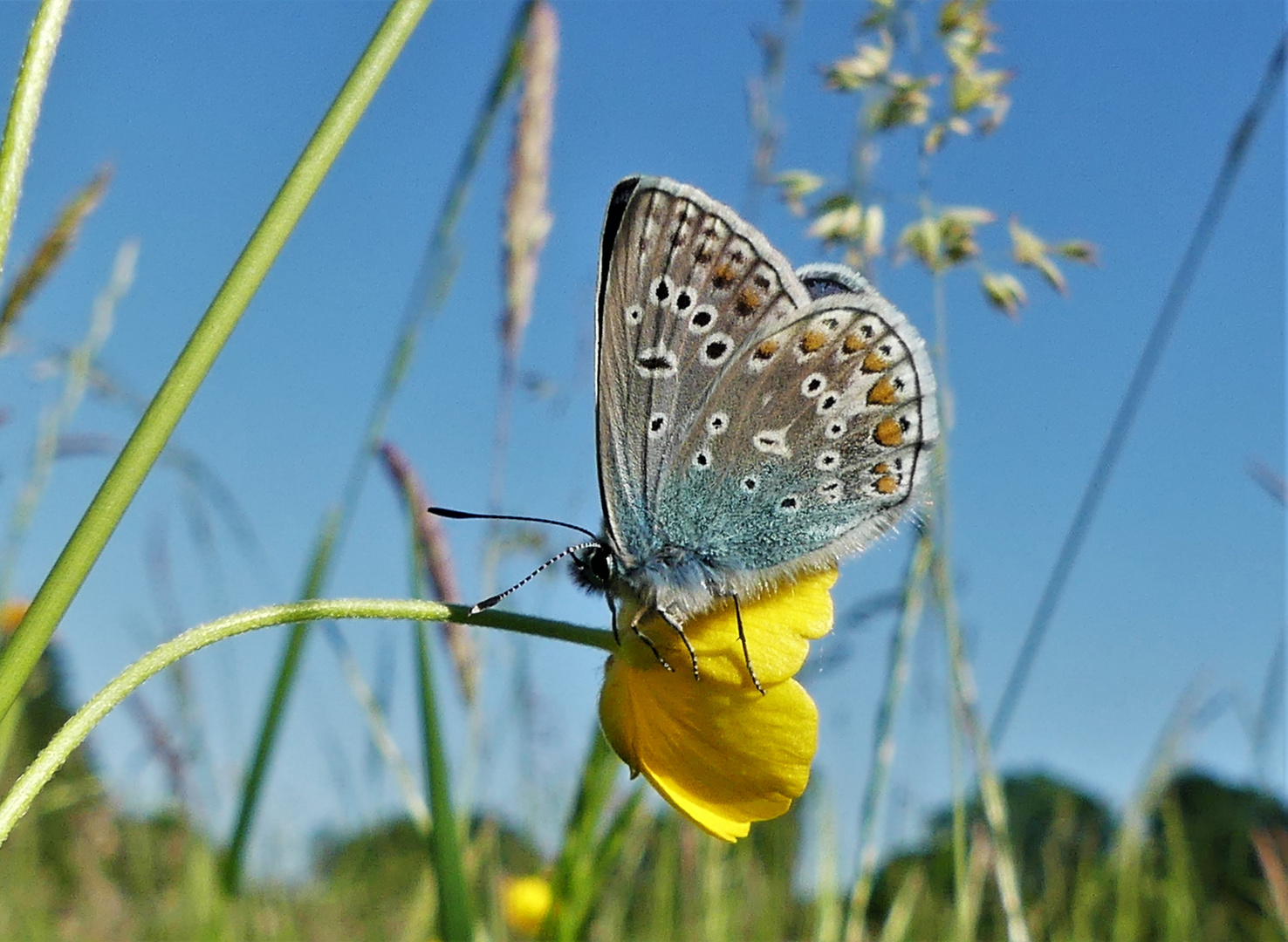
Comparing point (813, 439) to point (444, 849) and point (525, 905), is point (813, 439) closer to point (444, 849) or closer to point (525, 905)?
point (444, 849)

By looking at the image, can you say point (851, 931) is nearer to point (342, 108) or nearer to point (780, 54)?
point (342, 108)

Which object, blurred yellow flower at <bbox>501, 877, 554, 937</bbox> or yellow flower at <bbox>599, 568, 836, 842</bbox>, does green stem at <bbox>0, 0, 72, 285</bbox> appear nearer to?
yellow flower at <bbox>599, 568, 836, 842</bbox>

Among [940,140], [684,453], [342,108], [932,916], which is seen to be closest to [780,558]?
[684,453]

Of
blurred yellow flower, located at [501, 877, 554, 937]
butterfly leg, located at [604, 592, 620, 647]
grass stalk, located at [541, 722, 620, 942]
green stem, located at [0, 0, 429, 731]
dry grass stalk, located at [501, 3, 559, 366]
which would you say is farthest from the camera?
blurred yellow flower, located at [501, 877, 554, 937]

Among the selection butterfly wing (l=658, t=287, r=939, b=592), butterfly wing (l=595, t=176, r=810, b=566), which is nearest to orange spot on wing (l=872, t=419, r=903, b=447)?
butterfly wing (l=658, t=287, r=939, b=592)

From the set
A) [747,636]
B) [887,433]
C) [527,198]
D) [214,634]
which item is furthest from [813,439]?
[527,198]


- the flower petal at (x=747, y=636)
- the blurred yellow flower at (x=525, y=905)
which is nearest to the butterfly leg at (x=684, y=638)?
the flower petal at (x=747, y=636)
